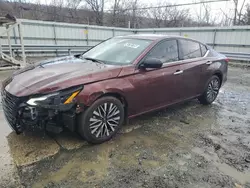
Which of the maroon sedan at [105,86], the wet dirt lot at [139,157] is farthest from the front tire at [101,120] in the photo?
the wet dirt lot at [139,157]

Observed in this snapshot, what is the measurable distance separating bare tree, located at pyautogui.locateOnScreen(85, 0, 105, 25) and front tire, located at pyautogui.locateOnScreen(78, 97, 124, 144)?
24.6 m

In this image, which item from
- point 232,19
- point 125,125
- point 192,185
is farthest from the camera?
point 232,19

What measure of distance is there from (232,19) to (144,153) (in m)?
26.4

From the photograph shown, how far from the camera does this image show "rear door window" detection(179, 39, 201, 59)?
13.8ft

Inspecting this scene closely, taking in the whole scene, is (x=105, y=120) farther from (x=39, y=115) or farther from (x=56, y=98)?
(x=39, y=115)

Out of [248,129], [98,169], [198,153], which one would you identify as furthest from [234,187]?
[248,129]

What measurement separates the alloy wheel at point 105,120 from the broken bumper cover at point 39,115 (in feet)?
0.98

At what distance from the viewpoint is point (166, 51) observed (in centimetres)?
391

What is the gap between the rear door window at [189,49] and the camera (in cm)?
421

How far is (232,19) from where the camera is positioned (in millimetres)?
24391

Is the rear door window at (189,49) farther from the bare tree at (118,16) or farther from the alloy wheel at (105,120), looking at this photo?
the bare tree at (118,16)

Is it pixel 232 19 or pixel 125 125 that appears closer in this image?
pixel 125 125

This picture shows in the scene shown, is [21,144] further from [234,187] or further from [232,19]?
[232,19]

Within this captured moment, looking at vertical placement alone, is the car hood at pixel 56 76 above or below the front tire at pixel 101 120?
above
